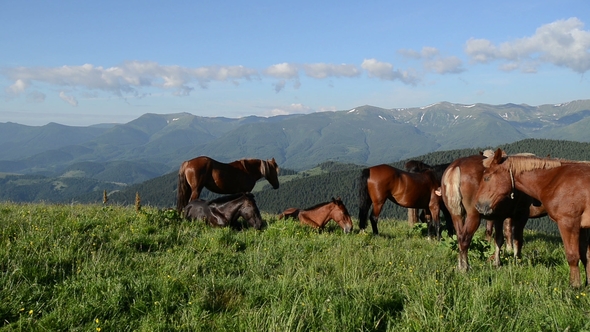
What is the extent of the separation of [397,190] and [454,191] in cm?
→ 444

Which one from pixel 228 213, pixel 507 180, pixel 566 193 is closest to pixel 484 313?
pixel 566 193

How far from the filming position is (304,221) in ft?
40.9

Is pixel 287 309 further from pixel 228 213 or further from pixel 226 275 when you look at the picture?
pixel 228 213

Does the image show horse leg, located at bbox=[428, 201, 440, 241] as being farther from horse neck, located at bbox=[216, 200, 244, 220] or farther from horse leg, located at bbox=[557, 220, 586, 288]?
horse neck, located at bbox=[216, 200, 244, 220]

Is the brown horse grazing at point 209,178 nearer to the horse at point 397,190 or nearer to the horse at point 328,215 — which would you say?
the horse at point 328,215

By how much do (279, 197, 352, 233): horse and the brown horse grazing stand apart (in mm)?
3193

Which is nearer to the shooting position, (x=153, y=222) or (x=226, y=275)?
(x=226, y=275)

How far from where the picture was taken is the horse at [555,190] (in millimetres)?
6395

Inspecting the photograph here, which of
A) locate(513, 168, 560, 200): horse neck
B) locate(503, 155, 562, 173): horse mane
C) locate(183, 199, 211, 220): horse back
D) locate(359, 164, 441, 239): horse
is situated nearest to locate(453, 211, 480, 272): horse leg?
locate(513, 168, 560, 200): horse neck

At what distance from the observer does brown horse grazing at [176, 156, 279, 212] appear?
45.7 feet

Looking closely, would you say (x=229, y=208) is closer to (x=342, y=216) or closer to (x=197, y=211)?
(x=197, y=211)

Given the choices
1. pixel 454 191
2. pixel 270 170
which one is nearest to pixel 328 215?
pixel 454 191

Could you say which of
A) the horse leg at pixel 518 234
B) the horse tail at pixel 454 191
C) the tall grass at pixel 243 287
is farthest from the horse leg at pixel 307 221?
the horse leg at pixel 518 234

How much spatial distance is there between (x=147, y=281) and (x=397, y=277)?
373cm
